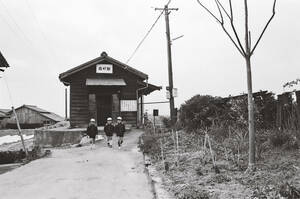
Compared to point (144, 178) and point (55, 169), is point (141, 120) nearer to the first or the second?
point (55, 169)

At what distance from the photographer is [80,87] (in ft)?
77.5

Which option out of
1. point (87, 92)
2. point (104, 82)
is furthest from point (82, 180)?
point (87, 92)

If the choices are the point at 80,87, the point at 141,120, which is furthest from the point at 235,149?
the point at 141,120

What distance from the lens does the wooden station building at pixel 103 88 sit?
23.5 m

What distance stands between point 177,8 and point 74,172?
14.8 meters

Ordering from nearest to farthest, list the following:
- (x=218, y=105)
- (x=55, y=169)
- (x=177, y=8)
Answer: (x=55, y=169), (x=218, y=105), (x=177, y=8)

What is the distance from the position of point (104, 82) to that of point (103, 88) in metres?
1.26

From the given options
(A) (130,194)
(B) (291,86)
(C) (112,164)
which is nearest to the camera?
(A) (130,194)

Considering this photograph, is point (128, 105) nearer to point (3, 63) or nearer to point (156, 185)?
point (3, 63)

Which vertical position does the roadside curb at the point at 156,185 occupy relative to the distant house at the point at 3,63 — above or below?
below

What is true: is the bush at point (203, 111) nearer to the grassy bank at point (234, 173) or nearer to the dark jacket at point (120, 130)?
the dark jacket at point (120, 130)

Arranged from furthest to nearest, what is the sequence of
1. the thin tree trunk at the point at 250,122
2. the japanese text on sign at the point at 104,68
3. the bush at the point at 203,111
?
the japanese text on sign at the point at 104,68 → the bush at the point at 203,111 → the thin tree trunk at the point at 250,122

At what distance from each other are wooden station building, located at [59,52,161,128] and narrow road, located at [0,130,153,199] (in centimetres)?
1040

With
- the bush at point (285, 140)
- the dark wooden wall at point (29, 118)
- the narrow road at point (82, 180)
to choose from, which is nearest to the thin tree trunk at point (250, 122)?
the bush at point (285, 140)
